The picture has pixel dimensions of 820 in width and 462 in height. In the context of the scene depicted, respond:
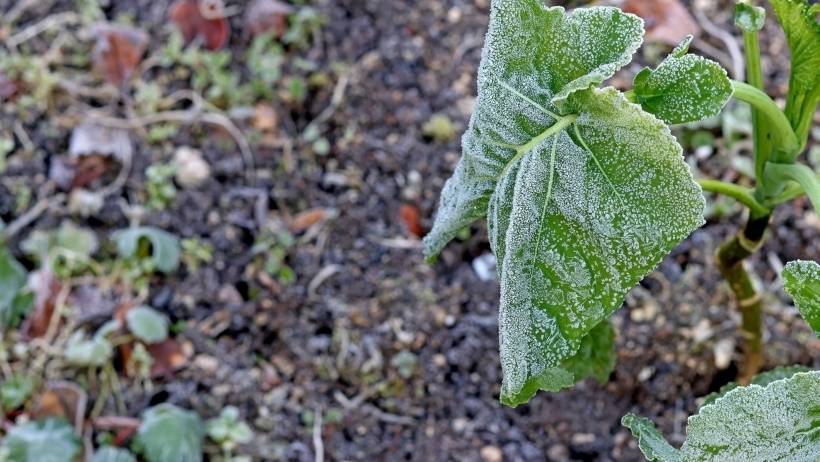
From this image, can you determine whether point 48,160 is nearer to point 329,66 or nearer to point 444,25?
point 329,66

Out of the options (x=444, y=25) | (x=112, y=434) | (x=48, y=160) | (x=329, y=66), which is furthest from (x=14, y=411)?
(x=444, y=25)

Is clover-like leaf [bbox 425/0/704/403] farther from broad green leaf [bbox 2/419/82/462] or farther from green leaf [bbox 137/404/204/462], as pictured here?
broad green leaf [bbox 2/419/82/462]

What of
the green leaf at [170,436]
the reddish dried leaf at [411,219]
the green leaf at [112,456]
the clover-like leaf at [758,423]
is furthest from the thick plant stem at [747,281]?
the green leaf at [112,456]

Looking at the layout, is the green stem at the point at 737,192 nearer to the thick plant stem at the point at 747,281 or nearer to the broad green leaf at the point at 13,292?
the thick plant stem at the point at 747,281

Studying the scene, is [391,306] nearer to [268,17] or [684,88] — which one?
[268,17]

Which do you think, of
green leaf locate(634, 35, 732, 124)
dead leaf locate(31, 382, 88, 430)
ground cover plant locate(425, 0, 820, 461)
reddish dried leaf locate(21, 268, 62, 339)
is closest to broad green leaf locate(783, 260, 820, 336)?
ground cover plant locate(425, 0, 820, 461)
